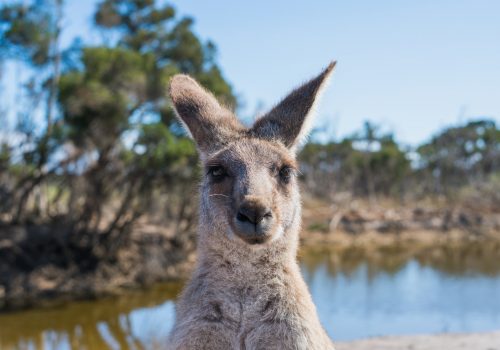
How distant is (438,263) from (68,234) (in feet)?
58.9

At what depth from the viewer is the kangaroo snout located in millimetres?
2984

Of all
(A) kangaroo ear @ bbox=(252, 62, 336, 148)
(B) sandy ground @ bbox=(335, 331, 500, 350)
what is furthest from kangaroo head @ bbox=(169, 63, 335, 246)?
(B) sandy ground @ bbox=(335, 331, 500, 350)

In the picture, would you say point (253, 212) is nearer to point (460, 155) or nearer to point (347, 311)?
point (347, 311)

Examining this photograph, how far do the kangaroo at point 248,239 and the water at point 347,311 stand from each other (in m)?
A: 7.19

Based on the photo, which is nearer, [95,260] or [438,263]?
[95,260]

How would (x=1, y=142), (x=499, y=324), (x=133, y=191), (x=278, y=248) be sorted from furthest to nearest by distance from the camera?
1. (x=133, y=191)
2. (x=1, y=142)
3. (x=499, y=324)
4. (x=278, y=248)

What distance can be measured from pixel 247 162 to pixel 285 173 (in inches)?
12.9

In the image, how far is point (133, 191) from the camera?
21.1 meters

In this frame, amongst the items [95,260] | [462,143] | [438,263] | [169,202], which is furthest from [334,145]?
[95,260]

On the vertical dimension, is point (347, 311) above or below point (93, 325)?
above

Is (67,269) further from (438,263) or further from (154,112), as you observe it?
(438,263)

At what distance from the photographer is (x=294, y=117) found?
380 cm

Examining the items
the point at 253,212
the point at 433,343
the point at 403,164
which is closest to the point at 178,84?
the point at 253,212

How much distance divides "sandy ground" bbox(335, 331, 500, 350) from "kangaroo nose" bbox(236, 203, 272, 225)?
18.6ft
